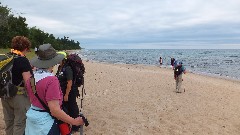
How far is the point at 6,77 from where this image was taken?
16.4ft

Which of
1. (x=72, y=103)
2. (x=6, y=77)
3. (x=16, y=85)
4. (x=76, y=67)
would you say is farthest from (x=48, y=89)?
(x=72, y=103)

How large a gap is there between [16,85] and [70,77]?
1382 mm

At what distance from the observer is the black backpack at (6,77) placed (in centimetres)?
496

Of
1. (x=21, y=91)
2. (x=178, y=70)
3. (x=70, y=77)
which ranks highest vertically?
(x=70, y=77)

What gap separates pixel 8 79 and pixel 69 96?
206cm

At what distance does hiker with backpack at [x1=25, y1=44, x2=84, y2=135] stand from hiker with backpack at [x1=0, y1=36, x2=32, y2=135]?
3.72 feet

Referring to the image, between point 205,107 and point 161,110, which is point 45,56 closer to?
point 161,110

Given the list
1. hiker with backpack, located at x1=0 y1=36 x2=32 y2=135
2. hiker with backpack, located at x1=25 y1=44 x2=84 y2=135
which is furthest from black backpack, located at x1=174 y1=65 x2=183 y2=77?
hiker with backpack, located at x1=25 y1=44 x2=84 y2=135

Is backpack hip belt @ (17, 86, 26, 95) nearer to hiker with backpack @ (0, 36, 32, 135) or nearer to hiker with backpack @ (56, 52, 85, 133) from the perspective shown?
hiker with backpack @ (0, 36, 32, 135)

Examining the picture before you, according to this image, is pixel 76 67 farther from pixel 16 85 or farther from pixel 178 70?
pixel 178 70

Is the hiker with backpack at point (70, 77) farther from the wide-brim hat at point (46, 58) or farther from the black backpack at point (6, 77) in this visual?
the wide-brim hat at point (46, 58)

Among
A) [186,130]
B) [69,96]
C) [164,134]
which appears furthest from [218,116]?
[69,96]

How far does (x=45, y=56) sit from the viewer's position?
396 centimetres

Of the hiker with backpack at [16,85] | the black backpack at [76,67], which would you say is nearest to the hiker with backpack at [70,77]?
the black backpack at [76,67]
